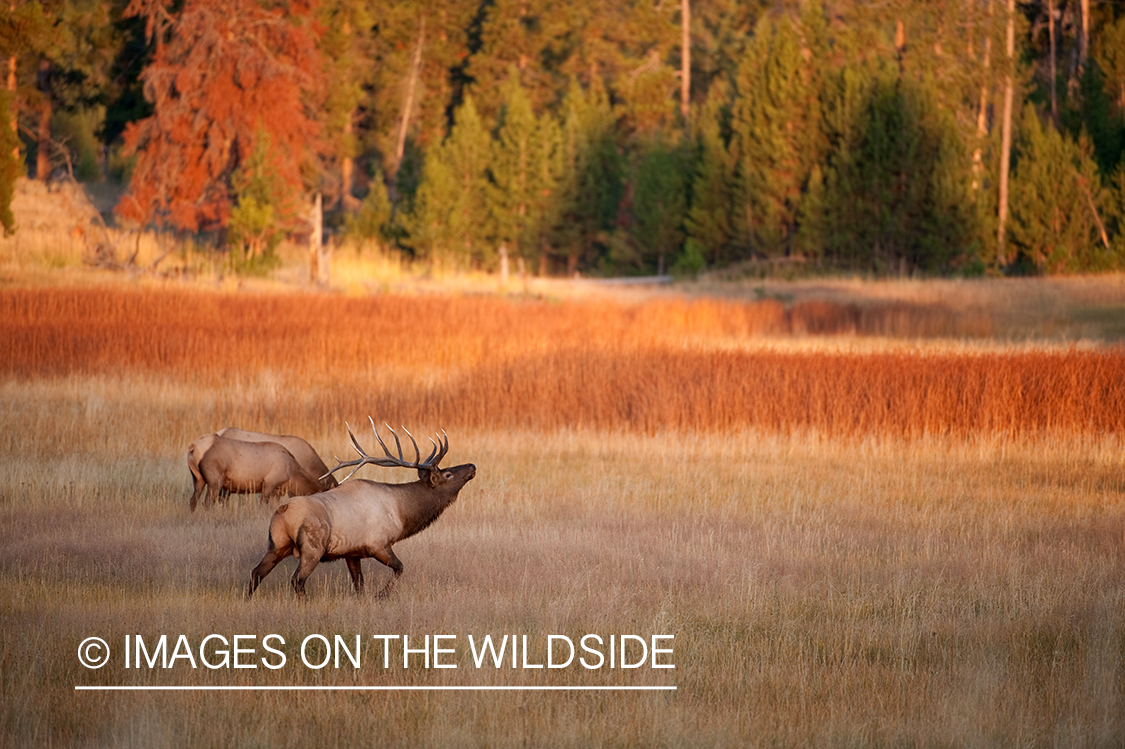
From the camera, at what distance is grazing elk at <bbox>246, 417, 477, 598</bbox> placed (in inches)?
259

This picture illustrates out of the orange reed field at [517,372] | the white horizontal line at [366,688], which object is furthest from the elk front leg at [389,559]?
the orange reed field at [517,372]

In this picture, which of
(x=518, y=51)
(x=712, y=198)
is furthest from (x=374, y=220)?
(x=518, y=51)

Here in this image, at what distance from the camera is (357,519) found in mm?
6793

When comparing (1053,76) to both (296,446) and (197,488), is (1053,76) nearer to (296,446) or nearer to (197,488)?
(296,446)

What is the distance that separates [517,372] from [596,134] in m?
33.9

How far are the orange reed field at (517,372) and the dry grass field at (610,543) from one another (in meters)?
0.08

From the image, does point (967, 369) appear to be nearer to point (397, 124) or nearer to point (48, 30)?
point (48, 30)

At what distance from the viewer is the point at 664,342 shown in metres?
22.3

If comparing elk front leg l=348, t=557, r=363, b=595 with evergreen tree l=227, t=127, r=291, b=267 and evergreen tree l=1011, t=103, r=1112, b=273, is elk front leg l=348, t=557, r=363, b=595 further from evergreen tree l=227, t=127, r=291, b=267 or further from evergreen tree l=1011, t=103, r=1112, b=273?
evergreen tree l=1011, t=103, r=1112, b=273

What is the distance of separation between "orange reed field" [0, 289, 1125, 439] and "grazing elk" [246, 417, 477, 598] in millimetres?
7400

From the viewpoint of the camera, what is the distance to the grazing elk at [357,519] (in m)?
6.58

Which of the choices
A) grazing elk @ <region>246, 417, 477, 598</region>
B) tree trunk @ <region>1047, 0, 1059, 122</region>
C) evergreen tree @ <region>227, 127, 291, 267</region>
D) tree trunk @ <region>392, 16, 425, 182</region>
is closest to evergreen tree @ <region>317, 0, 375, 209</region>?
tree trunk @ <region>392, 16, 425, 182</region>

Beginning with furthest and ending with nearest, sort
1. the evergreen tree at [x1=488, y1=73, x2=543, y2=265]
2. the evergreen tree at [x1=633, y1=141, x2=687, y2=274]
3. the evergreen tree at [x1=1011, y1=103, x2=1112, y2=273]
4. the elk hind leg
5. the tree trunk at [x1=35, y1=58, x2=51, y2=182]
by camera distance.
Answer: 1. the evergreen tree at [x1=488, y1=73, x2=543, y2=265]
2. the evergreen tree at [x1=633, y1=141, x2=687, y2=274]
3. the tree trunk at [x1=35, y1=58, x2=51, y2=182]
4. the evergreen tree at [x1=1011, y1=103, x2=1112, y2=273]
5. the elk hind leg

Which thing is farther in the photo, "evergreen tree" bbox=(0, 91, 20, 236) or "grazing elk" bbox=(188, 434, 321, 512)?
"evergreen tree" bbox=(0, 91, 20, 236)
